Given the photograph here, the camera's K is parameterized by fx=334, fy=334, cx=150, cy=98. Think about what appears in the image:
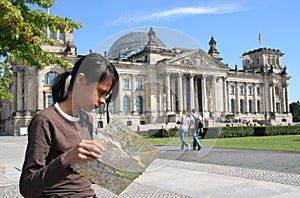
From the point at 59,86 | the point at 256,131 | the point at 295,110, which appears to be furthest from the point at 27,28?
the point at 295,110

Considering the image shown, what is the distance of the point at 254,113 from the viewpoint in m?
84.4

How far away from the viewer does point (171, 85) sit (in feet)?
9.84

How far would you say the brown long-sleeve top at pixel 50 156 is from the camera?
1682mm

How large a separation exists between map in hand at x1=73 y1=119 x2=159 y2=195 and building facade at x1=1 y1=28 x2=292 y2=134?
32cm

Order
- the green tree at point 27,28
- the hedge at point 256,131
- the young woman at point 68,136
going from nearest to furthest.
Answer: the young woman at point 68,136 < the green tree at point 27,28 < the hedge at point 256,131

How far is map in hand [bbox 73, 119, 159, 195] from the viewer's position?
1578mm

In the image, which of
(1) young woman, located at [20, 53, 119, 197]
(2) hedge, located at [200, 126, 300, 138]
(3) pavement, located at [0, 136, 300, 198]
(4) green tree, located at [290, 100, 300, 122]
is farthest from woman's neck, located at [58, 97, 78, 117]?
(4) green tree, located at [290, 100, 300, 122]

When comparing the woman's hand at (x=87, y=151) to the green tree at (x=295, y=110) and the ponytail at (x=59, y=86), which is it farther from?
the green tree at (x=295, y=110)

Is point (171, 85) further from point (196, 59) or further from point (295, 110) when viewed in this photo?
point (295, 110)

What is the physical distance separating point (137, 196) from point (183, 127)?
4.38 metres

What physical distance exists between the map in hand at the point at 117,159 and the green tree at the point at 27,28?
7301mm

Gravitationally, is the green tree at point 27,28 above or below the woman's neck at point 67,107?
above

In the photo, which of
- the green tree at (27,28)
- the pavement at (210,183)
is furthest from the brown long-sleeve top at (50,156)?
the green tree at (27,28)

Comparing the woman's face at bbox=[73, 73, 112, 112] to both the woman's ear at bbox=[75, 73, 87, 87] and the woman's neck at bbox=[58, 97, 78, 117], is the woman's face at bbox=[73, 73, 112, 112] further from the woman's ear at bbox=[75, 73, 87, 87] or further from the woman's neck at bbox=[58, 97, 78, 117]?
the woman's neck at bbox=[58, 97, 78, 117]
